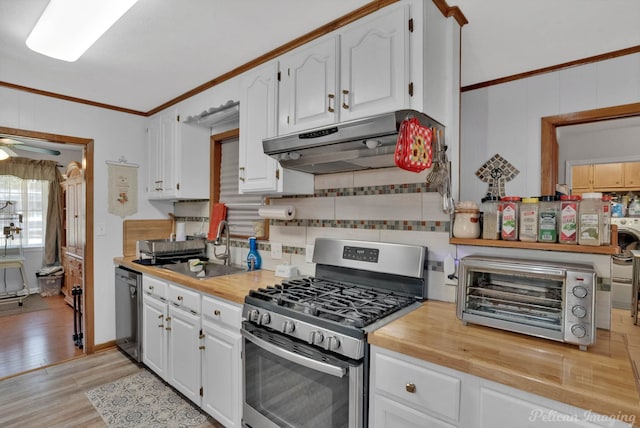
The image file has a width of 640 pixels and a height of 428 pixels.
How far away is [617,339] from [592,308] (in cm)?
30

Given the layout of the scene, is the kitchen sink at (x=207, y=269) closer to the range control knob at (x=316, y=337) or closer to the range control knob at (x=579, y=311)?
the range control knob at (x=316, y=337)

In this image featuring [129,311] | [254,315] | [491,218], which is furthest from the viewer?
[129,311]

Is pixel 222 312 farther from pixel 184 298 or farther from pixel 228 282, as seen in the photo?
pixel 184 298

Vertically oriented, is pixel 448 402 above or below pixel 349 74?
below

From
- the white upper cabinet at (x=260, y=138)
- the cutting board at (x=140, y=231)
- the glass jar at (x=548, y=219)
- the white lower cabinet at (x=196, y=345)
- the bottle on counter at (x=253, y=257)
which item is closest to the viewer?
the glass jar at (x=548, y=219)

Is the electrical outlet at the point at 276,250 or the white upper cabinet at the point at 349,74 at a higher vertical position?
the white upper cabinet at the point at 349,74

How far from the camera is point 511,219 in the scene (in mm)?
1461

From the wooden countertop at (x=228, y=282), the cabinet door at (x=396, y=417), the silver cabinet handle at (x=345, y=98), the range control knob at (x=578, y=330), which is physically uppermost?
the silver cabinet handle at (x=345, y=98)

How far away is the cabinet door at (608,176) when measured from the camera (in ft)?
10.1

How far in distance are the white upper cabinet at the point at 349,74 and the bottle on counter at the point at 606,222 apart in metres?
0.85

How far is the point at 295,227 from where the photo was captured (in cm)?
238

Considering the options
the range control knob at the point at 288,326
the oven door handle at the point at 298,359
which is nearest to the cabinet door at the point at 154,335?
the oven door handle at the point at 298,359

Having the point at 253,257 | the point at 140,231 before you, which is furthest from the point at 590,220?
the point at 140,231

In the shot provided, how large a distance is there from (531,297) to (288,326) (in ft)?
3.16
